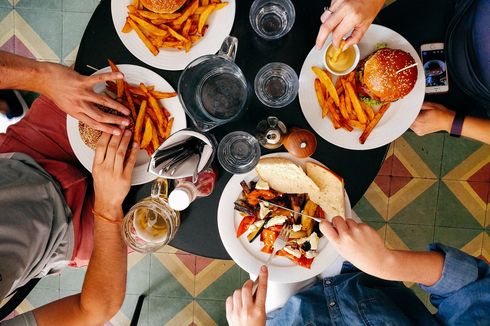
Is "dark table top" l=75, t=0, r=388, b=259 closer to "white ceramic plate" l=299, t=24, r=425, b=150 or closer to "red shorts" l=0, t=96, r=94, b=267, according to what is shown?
"white ceramic plate" l=299, t=24, r=425, b=150

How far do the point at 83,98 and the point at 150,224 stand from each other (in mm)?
493

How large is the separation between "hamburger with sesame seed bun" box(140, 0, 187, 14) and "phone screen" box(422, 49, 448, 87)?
34.4 inches

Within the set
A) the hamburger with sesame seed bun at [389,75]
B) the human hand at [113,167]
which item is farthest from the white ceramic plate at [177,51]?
the hamburger with sesame seed bun at [389,75]

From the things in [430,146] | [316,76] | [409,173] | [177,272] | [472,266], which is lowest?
[177,272]

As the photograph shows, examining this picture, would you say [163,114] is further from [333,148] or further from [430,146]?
[430,146]

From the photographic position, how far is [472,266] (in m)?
Result: 1.39

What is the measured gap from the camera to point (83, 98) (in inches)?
60.0

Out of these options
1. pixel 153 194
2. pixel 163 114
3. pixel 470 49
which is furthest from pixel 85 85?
pixel 470 49

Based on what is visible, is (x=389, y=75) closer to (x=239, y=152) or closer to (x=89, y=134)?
(x=239, y=152)

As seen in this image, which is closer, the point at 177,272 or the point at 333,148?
the point at 333,148

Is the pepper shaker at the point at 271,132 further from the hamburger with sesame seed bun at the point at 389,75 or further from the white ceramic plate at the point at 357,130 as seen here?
the hamburger with sesame seed bun at the point at 389,75

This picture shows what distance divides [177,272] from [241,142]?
4.41 ft

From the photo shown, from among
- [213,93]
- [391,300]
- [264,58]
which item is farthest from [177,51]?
[391,300]

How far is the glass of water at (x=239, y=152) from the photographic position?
152cm
